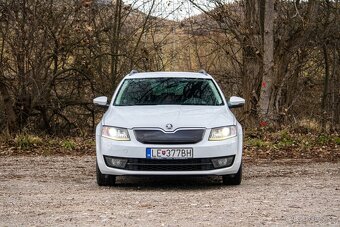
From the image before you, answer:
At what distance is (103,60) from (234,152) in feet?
35.7

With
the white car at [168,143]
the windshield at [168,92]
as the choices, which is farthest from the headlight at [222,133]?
the windshield at [168,92]

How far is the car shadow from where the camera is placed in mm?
8820

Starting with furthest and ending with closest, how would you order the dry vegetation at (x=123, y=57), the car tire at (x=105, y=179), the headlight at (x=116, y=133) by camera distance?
the dry vegetation at (x=123, y=57) → the car tire at (x=105, y=179) → the headlight at (x=116, y=133)

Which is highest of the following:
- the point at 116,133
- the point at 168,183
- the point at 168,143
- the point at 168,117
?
the point at 168,117

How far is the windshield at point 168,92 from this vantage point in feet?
31.4

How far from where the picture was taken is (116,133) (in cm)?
848

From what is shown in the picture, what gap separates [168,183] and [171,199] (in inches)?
66.1

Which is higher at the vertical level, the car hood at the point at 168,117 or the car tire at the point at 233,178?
the car hood at the point at 168,117

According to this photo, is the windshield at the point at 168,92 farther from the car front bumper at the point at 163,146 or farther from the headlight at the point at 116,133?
the car front bumper at the point at 163,146

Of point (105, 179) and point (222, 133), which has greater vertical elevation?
point (222, 133)

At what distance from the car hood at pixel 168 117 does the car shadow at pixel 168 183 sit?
0.89 meters

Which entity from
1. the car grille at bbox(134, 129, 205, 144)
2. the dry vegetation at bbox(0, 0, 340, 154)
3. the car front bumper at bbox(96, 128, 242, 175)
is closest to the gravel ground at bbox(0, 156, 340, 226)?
the car front bumper at bbox(96, 128, 242, 175)

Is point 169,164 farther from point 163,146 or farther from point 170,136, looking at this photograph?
point 170,136

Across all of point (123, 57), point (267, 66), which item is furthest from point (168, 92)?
point (123, 57)
